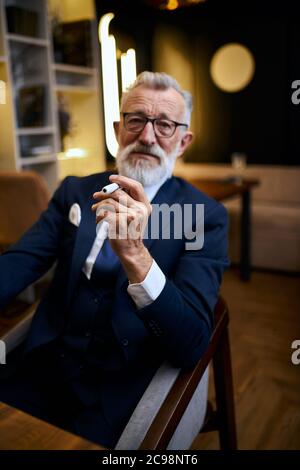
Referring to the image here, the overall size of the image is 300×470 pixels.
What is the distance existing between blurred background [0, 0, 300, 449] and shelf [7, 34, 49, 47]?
0.02 meters

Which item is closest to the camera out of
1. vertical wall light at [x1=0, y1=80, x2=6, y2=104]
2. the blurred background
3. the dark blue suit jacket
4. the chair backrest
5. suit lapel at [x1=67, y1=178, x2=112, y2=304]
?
the dark blue suit jacket

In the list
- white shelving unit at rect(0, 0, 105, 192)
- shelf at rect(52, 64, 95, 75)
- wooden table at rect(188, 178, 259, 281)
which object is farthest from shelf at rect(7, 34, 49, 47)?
wooden table at rect(188, 178, 259, 281)

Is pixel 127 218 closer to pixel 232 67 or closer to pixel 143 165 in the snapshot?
pixel 143 165

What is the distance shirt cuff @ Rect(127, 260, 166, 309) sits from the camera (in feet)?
2.95

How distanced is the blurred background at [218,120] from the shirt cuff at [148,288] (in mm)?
1210

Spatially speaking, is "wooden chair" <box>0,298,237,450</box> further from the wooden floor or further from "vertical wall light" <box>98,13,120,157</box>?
"vertical wall light" <box>98,13,120,157</box>

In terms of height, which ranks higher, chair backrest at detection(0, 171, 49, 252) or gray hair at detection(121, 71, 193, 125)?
gray hair at detection(121, 71, 193, 125)

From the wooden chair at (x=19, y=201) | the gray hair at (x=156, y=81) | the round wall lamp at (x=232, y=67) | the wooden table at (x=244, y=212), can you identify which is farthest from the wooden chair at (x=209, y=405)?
the round wall lamp at (x=232, y=67)

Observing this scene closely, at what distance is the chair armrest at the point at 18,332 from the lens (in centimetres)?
119

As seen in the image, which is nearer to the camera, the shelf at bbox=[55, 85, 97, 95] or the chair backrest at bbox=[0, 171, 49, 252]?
the chair backrest at bbox=[0, 171, 49, 252]

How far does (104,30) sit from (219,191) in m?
2.23

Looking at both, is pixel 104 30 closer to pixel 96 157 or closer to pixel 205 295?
pixel 96 157

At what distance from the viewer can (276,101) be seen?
4.43 m
